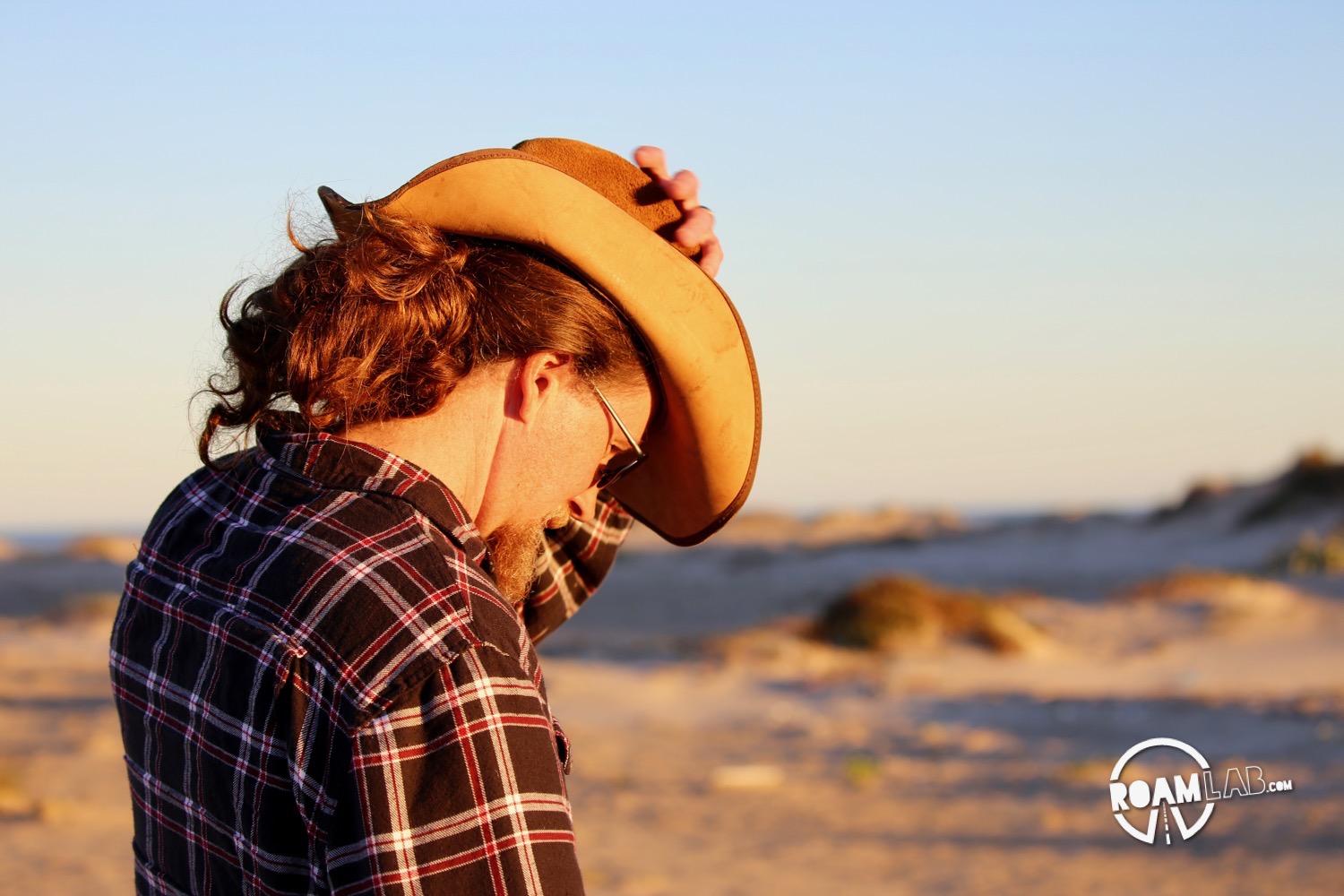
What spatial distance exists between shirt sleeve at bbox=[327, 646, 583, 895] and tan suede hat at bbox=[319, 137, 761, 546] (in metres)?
0.71

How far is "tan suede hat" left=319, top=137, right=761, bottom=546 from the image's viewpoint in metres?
1.86

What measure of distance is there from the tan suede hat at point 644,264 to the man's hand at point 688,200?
0.06ft

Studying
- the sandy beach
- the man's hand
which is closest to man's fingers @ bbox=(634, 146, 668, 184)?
the man's hand

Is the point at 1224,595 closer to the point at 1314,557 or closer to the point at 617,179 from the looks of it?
the point at 1314,557

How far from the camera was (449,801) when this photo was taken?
4.48ft

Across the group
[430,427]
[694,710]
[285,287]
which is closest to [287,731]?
[430,427]

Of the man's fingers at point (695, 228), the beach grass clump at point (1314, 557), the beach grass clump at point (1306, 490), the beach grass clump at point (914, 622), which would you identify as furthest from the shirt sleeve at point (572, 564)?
the beach grass clump at point (1306, 490)

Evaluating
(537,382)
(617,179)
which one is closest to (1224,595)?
(617,179)

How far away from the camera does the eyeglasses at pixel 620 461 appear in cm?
198

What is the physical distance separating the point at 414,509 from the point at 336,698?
280 mm

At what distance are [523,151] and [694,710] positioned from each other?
8.70 meters

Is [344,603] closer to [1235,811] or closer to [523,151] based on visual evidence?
[523,151]

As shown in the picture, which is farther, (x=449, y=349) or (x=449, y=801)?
(x=449, y=349)

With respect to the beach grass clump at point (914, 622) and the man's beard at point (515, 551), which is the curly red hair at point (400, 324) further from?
the beach grass clump at point (914, 622)
